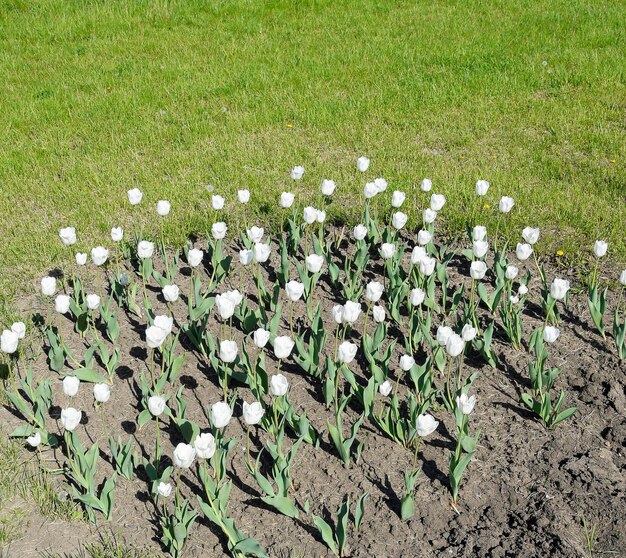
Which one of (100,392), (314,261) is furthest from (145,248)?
(100,392)

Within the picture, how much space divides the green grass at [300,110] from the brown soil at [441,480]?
1315 millimetres

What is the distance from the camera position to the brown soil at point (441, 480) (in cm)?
302

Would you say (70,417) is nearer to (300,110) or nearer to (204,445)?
(204,445)

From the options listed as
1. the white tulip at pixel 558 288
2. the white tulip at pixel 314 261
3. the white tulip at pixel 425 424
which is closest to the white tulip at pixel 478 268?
the white tulip at pixel 558 288

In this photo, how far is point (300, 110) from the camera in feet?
22.7

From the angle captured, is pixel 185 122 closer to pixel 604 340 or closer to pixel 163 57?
pixel 163 57

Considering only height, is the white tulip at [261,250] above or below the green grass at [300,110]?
above

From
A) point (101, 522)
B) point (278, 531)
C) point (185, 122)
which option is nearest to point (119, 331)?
point (101, 522)

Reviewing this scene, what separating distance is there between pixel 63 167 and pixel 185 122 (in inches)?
45.4

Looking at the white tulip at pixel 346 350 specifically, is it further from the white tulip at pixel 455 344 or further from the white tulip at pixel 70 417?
the white tulip at pixel 70 417

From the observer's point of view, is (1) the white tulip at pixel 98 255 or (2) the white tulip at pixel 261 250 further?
(1) the white tulip at pixel 98 255

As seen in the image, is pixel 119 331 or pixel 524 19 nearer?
pixel 119 331

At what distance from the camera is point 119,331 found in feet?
13.7

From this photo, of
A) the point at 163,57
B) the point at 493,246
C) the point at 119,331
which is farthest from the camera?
the point at 163,57
